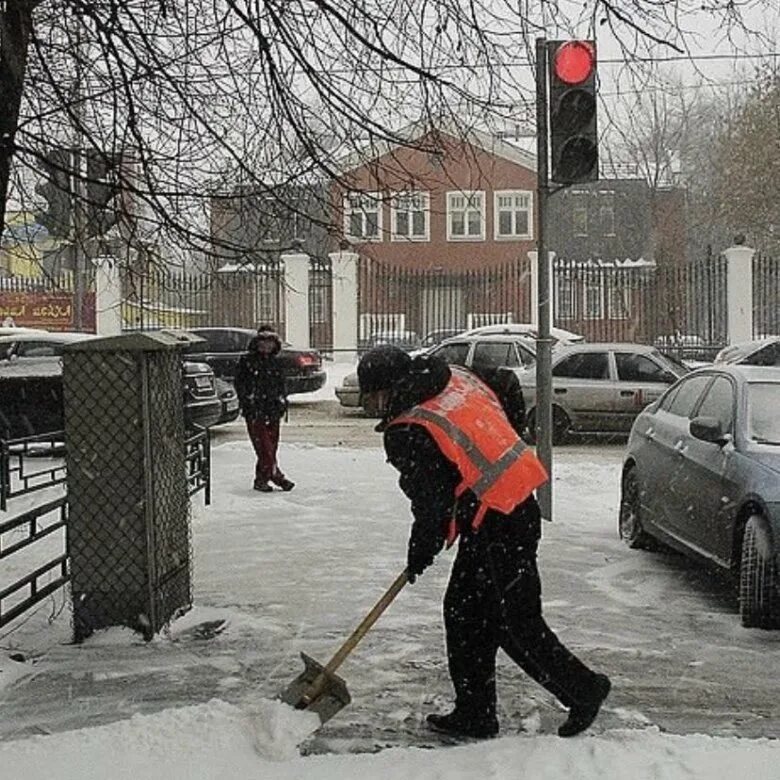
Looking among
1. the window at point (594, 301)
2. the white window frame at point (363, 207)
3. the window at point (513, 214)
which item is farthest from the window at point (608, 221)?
the white window frame at point (363, 207)

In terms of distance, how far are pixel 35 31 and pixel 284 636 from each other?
358cm

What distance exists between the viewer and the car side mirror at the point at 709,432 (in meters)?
7.98

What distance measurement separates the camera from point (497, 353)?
20.2 m

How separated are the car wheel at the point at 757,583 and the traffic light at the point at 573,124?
3476mm

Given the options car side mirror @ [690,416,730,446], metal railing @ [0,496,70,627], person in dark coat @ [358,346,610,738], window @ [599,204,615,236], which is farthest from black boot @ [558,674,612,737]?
window @ [599,204,615,236]

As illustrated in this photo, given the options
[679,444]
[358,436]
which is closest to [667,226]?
[358,436]

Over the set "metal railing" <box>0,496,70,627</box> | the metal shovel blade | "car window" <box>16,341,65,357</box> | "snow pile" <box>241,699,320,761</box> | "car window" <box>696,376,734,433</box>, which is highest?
"car window" <box>16,341,65,357</box>

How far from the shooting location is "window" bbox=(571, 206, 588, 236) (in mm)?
50906

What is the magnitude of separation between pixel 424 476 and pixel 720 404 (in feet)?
13.6

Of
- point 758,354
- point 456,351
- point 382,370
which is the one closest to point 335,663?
point 382,370

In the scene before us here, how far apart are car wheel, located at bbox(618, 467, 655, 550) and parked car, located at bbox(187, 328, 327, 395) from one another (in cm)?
1337

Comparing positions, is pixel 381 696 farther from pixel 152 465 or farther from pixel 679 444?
pixel 679 444

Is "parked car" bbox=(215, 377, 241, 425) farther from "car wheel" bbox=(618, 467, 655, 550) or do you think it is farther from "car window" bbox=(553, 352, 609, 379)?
"car wheel" bbox=(618, 467, 655, 550)

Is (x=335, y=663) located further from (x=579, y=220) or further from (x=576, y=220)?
(x=579, y=220)
